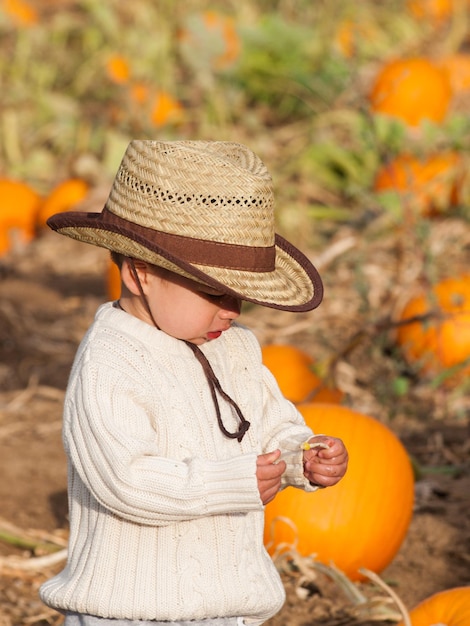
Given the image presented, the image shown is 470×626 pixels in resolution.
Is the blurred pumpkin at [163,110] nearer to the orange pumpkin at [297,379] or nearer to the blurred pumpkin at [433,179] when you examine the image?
the blurred pumpkin at [433,179]

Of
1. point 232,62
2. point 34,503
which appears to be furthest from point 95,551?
point 232,62

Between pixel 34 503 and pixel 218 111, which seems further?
pixel 218 111

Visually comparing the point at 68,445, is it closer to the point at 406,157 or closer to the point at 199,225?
the point at 199,225

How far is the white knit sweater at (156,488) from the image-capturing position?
7.76ft

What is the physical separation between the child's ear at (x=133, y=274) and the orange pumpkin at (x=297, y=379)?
2.22 meters

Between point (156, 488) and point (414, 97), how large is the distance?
6299mm

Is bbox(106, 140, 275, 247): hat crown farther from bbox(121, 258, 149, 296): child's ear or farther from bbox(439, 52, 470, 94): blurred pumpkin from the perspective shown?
bbox(439, 52, 470, 94): blurred pumpkin

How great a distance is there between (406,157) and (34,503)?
3726 millimetres

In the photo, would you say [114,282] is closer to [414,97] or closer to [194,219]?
[414,97]

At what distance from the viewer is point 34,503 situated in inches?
177

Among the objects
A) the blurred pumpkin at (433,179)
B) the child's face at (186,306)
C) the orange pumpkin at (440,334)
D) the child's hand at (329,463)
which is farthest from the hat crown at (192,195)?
the blurred pumpkin at (433,179)

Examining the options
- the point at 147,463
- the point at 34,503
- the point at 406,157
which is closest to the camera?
the point at 147,463

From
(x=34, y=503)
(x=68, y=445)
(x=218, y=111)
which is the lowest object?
(x=34, y=503)

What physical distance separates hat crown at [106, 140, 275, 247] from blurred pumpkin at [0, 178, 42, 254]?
6142 mm
